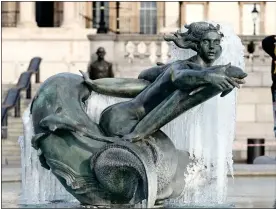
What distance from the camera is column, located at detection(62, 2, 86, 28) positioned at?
145 feet

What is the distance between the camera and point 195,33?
1087 cm

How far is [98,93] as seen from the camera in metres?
11.0

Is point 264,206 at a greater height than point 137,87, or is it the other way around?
point 137,87

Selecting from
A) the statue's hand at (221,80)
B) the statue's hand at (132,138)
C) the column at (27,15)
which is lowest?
the statue's hand at (132,138)

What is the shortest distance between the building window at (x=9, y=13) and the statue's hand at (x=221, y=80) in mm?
36794

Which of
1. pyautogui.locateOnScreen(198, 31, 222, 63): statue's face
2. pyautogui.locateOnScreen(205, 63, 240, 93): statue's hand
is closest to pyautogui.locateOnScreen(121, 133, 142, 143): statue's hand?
pyautogui.locateOnScreen(205, 63, 240, 93): statue's hand

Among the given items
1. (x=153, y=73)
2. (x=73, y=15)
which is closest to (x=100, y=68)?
(x=73, y=15)

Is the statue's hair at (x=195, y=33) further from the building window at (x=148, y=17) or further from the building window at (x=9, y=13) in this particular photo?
the building window at (x=148, y=17)

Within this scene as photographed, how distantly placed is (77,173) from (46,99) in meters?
0.68

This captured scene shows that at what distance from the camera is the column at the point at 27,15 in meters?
44.1

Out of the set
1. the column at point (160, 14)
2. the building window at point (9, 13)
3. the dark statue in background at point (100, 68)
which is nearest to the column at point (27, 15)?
the building window at point (9, 13)

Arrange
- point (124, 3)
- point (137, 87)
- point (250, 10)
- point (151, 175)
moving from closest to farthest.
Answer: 1. point (151, 175)
2. point (137, 87)
3. point (250, 10)
4. point (124, 3)

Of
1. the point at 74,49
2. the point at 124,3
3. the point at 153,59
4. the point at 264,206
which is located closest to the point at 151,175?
the point at 264,206

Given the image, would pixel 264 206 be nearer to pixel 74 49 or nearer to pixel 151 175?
pixel 151 175
